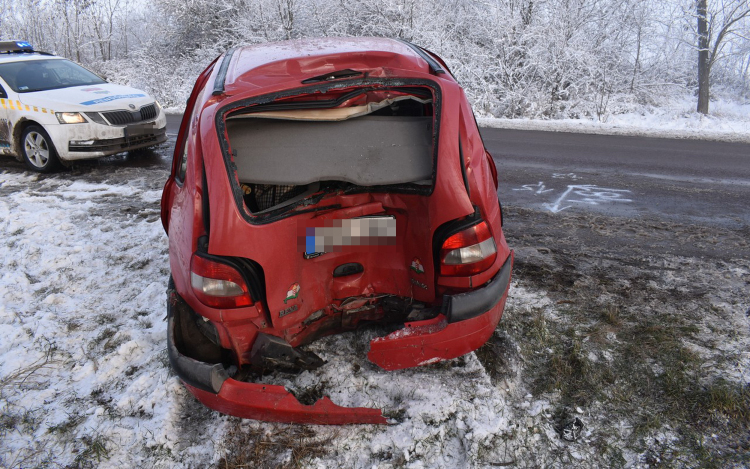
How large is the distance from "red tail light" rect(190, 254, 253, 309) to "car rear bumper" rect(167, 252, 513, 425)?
1.01 ft

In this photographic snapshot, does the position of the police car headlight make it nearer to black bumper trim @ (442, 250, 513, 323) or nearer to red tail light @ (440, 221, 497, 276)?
red tail light @ (440, 221, 497, 276)

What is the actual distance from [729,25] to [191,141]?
17681mm

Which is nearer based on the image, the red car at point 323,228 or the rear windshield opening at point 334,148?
the red car at point 323,228

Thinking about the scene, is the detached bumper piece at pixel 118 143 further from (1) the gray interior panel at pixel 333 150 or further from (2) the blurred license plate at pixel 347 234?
(2) the blurred license plate at pixel 347 234

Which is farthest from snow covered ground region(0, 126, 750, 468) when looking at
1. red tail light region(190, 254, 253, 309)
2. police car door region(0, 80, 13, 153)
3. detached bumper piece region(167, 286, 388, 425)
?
police car door region(0, 80, 13, 153)

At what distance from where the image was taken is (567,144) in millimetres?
9664

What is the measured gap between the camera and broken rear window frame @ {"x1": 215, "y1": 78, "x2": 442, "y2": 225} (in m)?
2.38

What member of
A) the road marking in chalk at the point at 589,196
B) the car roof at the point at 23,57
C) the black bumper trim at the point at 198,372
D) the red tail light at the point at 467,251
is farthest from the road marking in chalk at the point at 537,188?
the car roof at the point at 23,57

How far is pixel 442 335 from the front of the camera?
250cm

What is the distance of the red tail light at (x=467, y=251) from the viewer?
8.46 feet

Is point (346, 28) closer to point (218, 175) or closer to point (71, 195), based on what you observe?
point (71, 195)

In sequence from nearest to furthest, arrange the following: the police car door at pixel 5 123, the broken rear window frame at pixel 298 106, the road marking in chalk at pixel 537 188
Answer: the broken rear window frame at pixel 298 106, the road marking in chalk at pixel 537 188, the police car door at pixel 5 123

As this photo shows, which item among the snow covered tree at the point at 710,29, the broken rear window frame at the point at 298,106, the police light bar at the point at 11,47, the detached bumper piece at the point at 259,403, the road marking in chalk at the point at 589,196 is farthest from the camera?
the snow covered tree at the point at 710,29

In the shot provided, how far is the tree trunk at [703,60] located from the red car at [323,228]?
16139 millimetres
